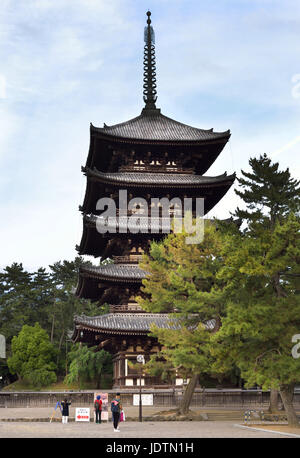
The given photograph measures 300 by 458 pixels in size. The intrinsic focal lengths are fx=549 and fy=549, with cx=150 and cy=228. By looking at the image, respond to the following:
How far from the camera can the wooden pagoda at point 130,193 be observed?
37.9m

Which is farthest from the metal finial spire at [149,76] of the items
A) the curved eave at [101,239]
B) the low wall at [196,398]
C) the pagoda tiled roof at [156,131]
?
the low wall at [196,398]

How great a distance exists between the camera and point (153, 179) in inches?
1638

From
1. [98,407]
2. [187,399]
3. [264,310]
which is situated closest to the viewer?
[264,310]

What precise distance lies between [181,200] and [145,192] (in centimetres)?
296

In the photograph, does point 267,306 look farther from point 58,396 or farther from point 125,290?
point 58,396

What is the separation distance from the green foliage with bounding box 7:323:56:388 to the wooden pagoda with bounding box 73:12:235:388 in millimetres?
25071

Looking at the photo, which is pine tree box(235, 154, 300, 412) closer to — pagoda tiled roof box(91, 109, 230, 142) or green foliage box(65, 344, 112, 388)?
pagoda tiled roof box(91, 109, 230, 142)

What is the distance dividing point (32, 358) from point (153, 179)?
3675 centimetres

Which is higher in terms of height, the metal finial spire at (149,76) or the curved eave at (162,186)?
the metal finial spire at (149,76)

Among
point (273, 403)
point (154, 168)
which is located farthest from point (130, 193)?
point (273, 403)

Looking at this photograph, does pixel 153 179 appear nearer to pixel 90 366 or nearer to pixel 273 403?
pixel 273 403

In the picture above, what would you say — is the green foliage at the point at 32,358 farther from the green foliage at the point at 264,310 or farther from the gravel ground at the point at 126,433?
the green foliage at the point at 264,310
